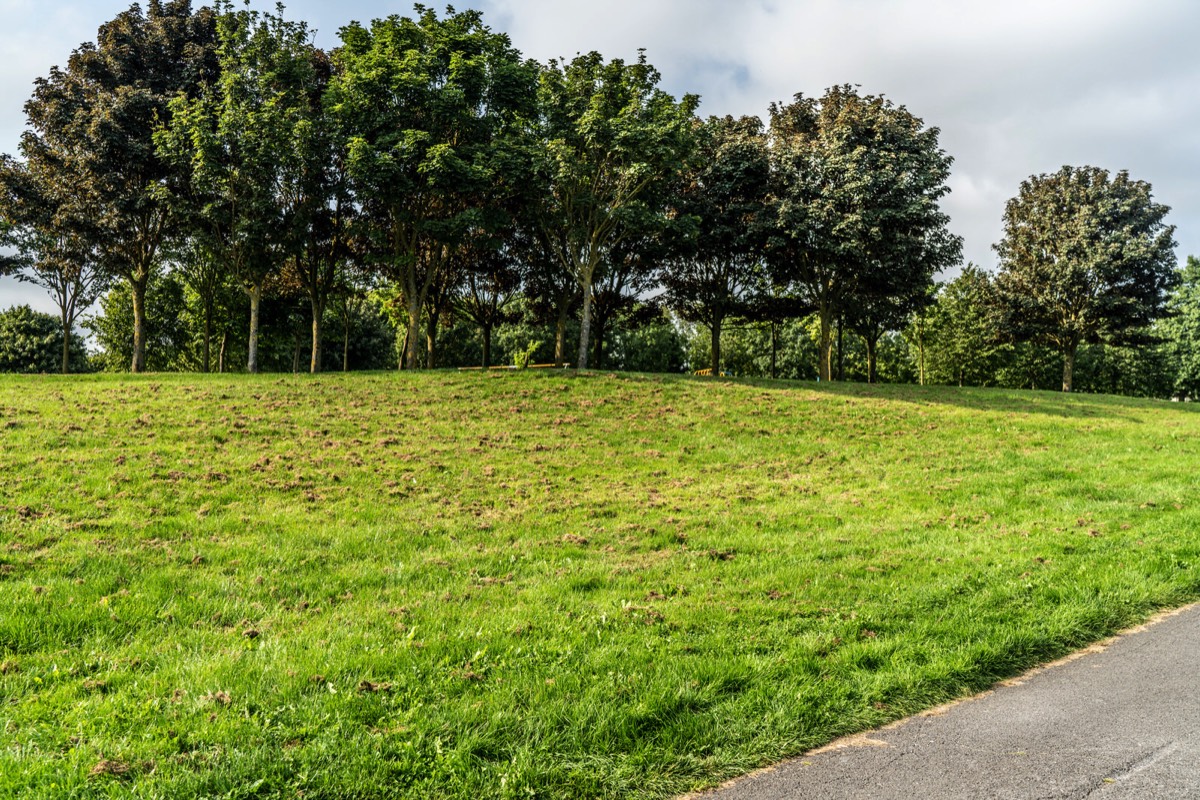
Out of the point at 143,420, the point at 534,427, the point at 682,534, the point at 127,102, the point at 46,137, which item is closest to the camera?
the point at 682,534

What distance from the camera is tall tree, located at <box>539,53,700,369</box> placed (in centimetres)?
2711

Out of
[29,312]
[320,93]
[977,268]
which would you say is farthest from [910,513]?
[29,312]

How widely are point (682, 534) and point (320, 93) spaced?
31.8 m

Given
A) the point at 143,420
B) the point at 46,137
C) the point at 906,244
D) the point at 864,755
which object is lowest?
the point at 864,755

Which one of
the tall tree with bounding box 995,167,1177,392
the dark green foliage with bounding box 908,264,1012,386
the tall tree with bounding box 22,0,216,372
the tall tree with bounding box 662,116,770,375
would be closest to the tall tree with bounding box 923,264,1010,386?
the dark green foliage with bounding box 908,264,1012,386

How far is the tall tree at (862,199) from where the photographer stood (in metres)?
30.4

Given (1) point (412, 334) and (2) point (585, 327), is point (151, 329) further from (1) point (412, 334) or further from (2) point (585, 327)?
(2) point (585, 327)

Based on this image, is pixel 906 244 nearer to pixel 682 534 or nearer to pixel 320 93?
pixel 682 534

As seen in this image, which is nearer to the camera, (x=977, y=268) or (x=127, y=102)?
(x=127, y=102)

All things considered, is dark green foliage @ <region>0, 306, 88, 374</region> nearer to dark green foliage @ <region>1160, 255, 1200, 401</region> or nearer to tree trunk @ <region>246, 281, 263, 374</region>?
tree trunk @ <region>246, 281, 263, 374</region>

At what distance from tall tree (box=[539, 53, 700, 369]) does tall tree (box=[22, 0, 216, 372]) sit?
16.5 meters

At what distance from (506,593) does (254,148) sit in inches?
1040

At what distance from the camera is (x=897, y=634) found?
6641 millimetres

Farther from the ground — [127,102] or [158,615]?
[127,102]
